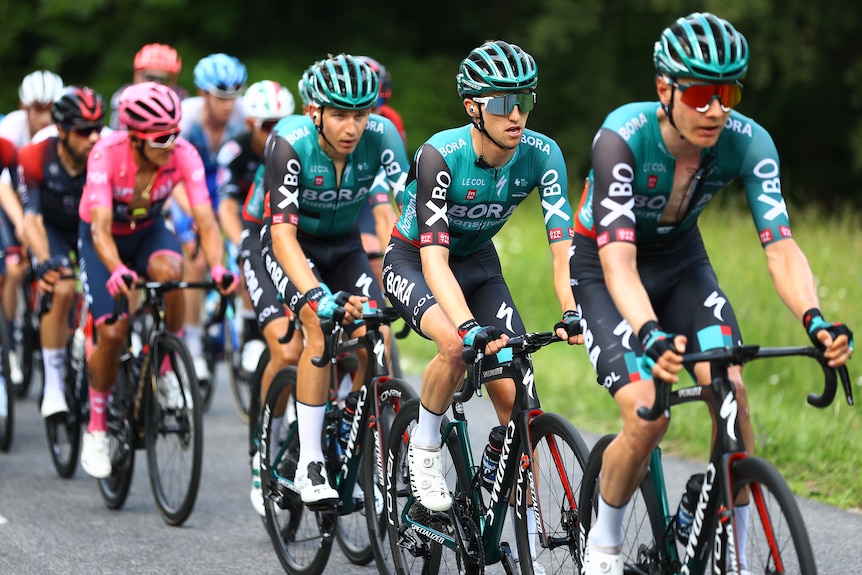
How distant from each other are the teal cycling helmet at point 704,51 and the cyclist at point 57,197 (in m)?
4.91

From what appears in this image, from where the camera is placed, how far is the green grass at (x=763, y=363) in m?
7.29

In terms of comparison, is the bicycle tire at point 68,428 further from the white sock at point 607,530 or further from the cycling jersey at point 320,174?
the white sock at point 607,530

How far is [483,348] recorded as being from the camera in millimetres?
4391

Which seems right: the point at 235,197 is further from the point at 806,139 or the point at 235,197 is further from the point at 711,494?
the point at 806,139

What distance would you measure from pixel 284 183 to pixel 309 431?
1202 mm

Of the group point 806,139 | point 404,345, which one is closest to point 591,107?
point 806,139

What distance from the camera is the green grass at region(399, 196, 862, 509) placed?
7285 mm

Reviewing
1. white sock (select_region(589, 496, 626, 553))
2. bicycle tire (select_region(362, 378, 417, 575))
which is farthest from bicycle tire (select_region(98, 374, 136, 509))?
white sock (select_region(589, 496, 626, 553))

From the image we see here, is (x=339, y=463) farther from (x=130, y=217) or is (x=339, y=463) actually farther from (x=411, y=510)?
(x=130, y=217)

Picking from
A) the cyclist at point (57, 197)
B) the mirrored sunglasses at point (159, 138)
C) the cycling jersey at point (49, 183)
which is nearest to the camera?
the mirrored sunglasses at point (159, 138)

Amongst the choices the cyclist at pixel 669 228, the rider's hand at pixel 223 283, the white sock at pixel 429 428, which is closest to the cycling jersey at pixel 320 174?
the rider's hand at pixel 223 283

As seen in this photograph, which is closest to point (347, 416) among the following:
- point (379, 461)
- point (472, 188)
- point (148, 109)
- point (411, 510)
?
point (379, 461)

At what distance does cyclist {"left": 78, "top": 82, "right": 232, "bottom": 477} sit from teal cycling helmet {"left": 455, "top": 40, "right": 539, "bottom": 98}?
8.09 feet

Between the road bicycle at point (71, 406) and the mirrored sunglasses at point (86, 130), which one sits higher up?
the mirrored sunglasses at point (86, 130)
